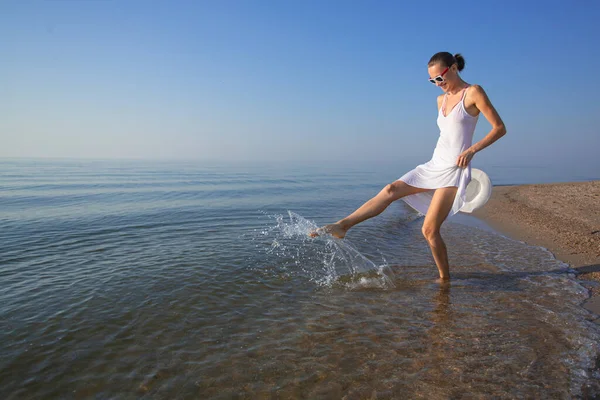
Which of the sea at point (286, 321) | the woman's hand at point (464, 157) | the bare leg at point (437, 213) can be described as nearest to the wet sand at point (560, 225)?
the sea at point (286, 321)

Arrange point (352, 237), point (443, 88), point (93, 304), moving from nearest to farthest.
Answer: point (93, 304) < point (443, 88) < point (352, 237)

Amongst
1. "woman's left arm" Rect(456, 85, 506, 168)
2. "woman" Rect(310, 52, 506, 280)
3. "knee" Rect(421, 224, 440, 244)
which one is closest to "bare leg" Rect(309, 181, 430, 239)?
"woman" Rect(310, 52, 506, 280)

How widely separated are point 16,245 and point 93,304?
4424 millimetres

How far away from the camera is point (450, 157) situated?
177 inches

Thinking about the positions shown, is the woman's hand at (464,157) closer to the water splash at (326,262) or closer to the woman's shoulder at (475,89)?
the woman's shoulder at (475,89)

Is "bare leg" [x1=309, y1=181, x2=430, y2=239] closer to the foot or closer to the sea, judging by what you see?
the foot

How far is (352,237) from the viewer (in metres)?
8.00

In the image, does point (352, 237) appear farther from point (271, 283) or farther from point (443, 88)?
point (443, 88)

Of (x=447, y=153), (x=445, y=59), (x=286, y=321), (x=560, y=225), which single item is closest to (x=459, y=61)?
(x=445, y=59)

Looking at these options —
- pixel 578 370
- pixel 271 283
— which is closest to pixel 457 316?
pixel 578 370

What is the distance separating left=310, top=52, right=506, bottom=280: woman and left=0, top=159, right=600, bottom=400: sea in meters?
0.97

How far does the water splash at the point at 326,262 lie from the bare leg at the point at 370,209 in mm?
330

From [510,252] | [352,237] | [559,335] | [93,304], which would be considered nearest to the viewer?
[559,335]

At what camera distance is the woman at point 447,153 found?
4180 mm
